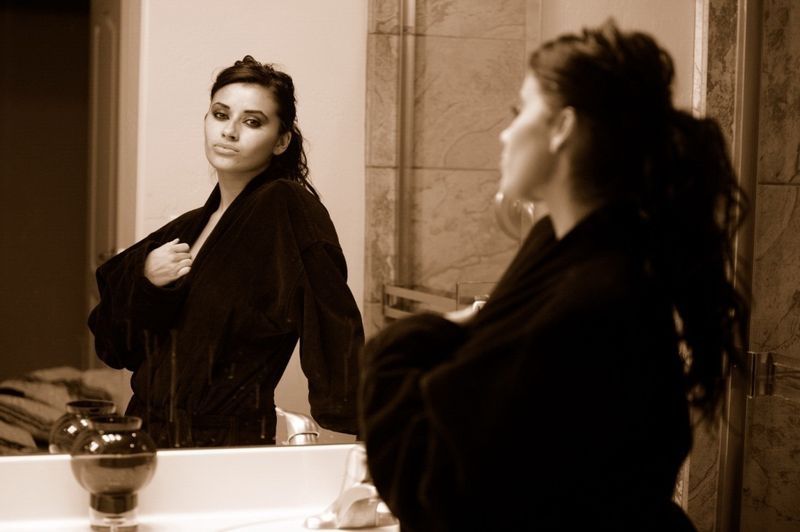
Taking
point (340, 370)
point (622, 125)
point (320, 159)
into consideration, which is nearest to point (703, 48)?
point (320, 159)

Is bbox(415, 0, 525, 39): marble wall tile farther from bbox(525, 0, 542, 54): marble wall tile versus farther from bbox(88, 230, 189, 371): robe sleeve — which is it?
bbox(88, 230, 189, 371): robe sleeve

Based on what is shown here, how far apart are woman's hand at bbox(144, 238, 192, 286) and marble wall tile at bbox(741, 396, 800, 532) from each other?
88 cm

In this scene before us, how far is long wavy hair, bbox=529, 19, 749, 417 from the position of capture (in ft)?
2.63

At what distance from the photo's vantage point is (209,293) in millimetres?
1351

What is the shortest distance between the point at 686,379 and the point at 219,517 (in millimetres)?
756

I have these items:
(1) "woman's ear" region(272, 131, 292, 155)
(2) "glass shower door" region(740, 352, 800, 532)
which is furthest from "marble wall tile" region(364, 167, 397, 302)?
(2) "glass shower door" region(740, 352, 800, 532)

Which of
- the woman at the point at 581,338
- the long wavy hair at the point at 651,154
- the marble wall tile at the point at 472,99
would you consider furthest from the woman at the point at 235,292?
the long wavy hair at the point at 651,154

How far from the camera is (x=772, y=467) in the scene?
1.56 metres

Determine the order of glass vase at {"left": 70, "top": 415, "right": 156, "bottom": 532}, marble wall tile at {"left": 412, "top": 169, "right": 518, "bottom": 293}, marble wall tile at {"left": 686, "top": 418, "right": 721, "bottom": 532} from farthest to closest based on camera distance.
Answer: marble wall tile at {"left": 686, "top": 418, "right": 721, "bottom": 532}, marble wall tile at {"left": 412, "top": 169, "right": 518, "bottom": 293}, glass vase at {"left": 70, "top": 415, "right": 156, "bottom": 532}

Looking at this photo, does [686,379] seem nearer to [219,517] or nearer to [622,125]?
[622,125]

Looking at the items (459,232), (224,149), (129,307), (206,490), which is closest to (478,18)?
(459,232)

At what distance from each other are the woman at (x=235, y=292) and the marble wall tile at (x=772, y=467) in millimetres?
665

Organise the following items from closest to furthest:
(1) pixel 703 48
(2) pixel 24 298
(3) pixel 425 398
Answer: (3) pixel 425 398 → (2) pixel 24 298 → (1) pixel 703 48

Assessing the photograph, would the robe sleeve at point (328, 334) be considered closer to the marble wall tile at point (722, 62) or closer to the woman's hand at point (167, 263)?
the woman's hand at point (167, 263)
